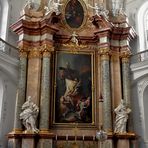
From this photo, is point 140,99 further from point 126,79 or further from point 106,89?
point 106,89

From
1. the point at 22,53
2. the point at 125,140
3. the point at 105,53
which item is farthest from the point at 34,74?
the point at 125,140

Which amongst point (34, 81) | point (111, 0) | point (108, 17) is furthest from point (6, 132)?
point (111, 0)

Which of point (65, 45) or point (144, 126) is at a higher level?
point (65, 45)

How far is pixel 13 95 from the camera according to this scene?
1512 cm

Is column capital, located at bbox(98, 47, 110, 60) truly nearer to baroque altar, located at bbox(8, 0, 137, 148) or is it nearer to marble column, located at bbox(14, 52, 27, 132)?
baroque altar, located at bbox(8, 0, 137, 148)

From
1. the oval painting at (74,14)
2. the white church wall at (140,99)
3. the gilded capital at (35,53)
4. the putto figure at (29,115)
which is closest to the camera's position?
the putto figure at (29,115)

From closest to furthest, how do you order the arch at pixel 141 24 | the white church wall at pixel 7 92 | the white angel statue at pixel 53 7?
1. the white church wall at pixel 7 92
2. the white angel statue at pixel 53 7
3. the arch at pixel 141 24

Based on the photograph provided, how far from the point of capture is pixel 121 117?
46.9 ft

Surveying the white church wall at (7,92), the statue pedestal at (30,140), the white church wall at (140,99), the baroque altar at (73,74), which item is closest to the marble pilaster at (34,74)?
the baroque altar at (73,74)

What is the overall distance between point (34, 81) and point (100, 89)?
316 cm

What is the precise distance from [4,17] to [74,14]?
3.59m

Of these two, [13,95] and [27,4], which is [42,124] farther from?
[27,4]

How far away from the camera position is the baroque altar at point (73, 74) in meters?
14.2

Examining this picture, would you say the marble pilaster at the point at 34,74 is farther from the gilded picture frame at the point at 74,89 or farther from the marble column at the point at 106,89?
the marble column at the point at 106,89
